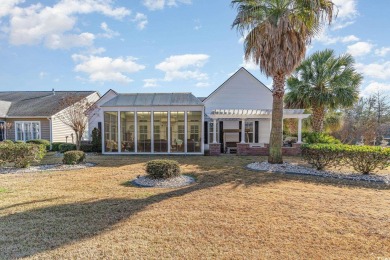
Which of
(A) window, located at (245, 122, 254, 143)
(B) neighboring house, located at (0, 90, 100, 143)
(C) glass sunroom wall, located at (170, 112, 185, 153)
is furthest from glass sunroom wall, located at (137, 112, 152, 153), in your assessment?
(A) window, located at (245, 122, 254, 143)

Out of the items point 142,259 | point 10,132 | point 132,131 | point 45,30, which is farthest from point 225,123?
point 10,132

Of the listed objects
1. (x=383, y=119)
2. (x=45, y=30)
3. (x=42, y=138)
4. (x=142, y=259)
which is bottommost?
(x=142, y=259)

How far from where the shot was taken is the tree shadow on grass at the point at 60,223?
395 centimetres

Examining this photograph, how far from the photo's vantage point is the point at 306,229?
4.52 meters

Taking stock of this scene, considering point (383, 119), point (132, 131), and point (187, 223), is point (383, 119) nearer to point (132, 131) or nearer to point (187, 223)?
point (132, 131)

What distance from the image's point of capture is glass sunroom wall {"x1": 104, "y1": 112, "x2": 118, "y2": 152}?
17578 millimetres

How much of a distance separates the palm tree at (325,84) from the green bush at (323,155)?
673 cm

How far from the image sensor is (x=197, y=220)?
495 cm

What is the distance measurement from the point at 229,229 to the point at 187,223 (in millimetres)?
880

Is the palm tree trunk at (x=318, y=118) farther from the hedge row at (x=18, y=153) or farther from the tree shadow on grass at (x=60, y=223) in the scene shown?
the hedge row at (x=18, y=153)

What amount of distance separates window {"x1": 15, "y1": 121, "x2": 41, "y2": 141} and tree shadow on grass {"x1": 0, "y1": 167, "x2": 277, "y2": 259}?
61.3 feet

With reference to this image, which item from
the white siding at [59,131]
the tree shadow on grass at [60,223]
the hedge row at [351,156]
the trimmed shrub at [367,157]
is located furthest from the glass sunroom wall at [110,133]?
the trimmed shrub at [367,157]

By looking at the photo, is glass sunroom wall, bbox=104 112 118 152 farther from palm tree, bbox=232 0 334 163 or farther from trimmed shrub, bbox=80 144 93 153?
palm tree, bbox=232 0 334 163

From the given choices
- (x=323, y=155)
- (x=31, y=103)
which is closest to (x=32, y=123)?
(x=31, y=103)
